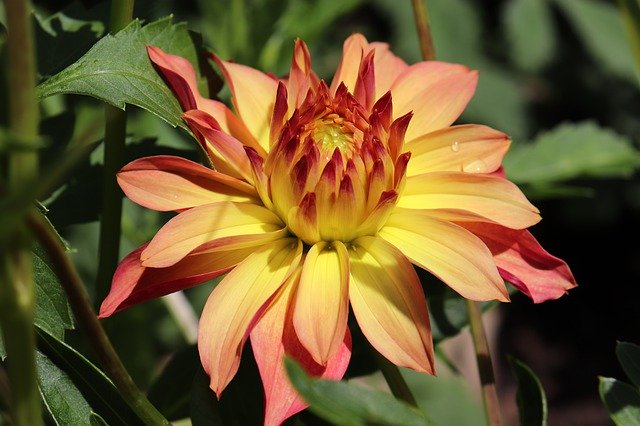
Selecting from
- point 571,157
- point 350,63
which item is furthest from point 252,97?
point 571,157

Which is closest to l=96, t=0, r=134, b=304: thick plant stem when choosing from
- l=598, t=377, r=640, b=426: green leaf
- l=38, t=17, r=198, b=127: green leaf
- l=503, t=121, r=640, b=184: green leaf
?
l=38, t=17, r=198, b=127: green leaf

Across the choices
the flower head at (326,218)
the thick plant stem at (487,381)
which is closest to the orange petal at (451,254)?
the flower head at (326,218)

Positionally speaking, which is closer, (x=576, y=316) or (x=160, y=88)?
(x=160, y=88)

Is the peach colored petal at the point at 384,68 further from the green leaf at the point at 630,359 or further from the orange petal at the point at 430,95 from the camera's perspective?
the green leaf at the point at 630,359

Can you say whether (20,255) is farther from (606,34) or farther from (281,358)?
(606,34)

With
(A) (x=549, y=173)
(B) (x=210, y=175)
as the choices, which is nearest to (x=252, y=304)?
(B) (x=210, y=175)

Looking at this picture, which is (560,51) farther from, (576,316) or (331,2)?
(331,2)
